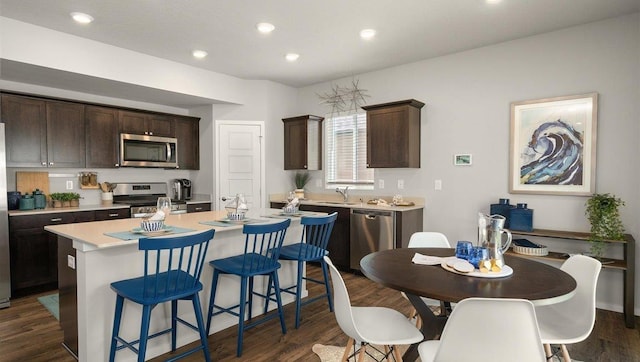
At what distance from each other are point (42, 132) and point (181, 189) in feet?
6.31

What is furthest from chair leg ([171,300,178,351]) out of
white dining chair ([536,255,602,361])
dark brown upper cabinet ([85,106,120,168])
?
dark brown upper cabinet ([85,106,120,168])

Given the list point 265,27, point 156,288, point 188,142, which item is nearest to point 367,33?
point 265,27

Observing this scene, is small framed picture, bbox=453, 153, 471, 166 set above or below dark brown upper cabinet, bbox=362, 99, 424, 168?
below

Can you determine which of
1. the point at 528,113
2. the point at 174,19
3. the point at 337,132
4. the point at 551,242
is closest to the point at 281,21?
the point at 174,19

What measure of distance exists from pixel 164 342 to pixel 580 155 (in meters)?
4.06

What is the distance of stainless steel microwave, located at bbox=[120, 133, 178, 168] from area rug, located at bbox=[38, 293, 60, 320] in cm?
178

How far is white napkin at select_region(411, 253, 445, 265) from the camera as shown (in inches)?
82.7

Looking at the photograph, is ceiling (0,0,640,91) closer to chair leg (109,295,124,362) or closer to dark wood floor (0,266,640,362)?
chair leg (109,295,124,362)

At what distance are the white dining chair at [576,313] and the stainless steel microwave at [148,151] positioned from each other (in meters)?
4.87

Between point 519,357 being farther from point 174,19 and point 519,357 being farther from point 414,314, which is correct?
point 174,19

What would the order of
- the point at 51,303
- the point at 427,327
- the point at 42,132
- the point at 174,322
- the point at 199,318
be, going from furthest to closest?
the point at 42,132 < the point at 51,303 < the point at 174,322 < the point at 199,318 < the point at 427,327

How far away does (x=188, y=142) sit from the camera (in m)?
5.59

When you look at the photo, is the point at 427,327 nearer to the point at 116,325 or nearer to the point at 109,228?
the point at 116,325

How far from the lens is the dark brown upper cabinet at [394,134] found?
4465 millimetres
